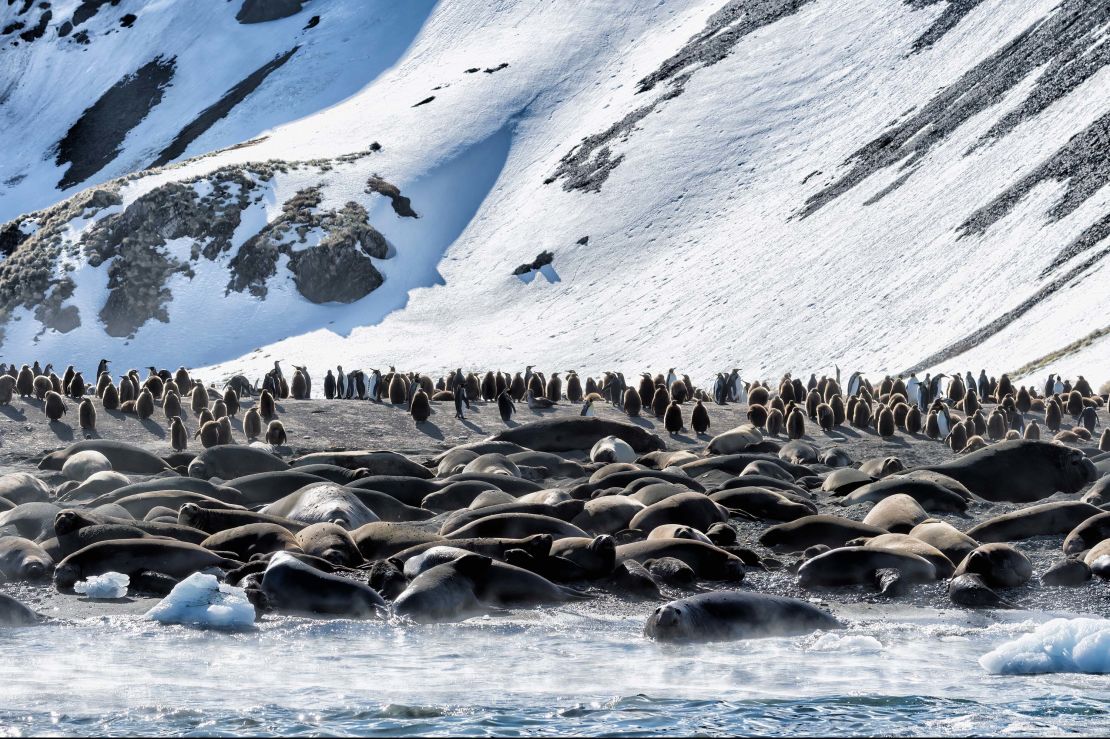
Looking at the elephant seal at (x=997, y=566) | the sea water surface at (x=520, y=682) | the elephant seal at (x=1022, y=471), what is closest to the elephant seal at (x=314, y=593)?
the sea water surface at (x=520, y=682)

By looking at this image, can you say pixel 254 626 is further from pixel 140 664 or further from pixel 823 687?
pixel 823 687

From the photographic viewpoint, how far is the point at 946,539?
1108cm

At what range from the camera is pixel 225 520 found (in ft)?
37.0

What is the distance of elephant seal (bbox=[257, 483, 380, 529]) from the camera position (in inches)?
461

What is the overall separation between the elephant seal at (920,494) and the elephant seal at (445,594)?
5662mm

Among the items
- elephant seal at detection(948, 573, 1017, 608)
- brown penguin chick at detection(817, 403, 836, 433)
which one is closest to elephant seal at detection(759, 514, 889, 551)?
elephant seal at detection(948, 573, 1017, 608)

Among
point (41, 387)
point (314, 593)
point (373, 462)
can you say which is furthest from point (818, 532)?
point (41, 387)

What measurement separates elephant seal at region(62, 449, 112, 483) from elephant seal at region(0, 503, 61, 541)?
3.37 metres

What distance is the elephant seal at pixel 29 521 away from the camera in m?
11.3

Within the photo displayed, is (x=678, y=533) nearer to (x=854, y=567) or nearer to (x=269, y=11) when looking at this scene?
(x=854, y=567)

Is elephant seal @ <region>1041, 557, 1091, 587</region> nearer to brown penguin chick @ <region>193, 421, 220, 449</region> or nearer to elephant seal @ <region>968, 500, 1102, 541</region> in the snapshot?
elephant seal @ <region>968, 500, 1102, 541</region>

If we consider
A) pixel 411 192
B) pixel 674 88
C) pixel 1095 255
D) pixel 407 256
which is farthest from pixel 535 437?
pixel 674 88

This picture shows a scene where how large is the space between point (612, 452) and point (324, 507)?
6.70m

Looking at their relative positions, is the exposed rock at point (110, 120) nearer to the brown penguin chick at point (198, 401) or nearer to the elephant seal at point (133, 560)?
the brown penguin chick at point (198, 401)
